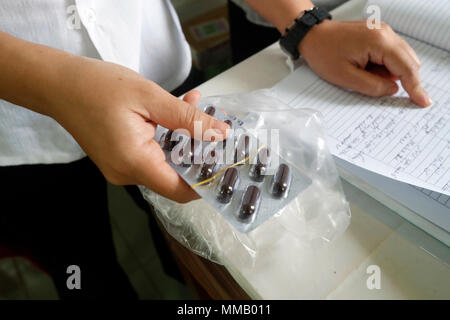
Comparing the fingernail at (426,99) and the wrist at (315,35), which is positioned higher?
the wrist at (315,35)

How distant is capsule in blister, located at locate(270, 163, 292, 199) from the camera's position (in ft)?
1.08

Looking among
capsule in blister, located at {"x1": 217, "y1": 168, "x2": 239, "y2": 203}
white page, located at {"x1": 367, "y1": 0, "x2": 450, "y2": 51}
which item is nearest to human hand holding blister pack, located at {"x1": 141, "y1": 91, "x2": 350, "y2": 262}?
capsule in blister, located at {"x1": 217, "y1": 168, "x2": 239, "y2": 203}

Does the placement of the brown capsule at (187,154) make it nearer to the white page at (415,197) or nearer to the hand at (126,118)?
the hand at (126,118)

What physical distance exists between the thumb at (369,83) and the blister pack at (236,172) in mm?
171

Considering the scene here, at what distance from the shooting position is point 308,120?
40 cm

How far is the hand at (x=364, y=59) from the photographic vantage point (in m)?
0.43

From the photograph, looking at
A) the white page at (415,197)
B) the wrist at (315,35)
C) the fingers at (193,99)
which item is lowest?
the white page at (415,197)

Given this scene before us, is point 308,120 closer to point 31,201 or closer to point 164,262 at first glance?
point 31,201

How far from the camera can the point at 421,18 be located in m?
0.49

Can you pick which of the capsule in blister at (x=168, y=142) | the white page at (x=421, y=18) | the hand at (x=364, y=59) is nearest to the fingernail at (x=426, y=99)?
the hand at (x=364, y=59)

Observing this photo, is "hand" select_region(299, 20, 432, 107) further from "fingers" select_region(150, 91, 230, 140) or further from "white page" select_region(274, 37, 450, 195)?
"fingers" select_region(150, 91, 230, 140)

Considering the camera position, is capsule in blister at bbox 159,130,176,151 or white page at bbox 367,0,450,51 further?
white page at bbox 367,0,450,51

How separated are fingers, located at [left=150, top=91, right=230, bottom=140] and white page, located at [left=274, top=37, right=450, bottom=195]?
15cm

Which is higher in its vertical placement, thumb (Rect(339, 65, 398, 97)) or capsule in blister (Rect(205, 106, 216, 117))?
capsule in blister (Rect(205, 106, 216, 117))
